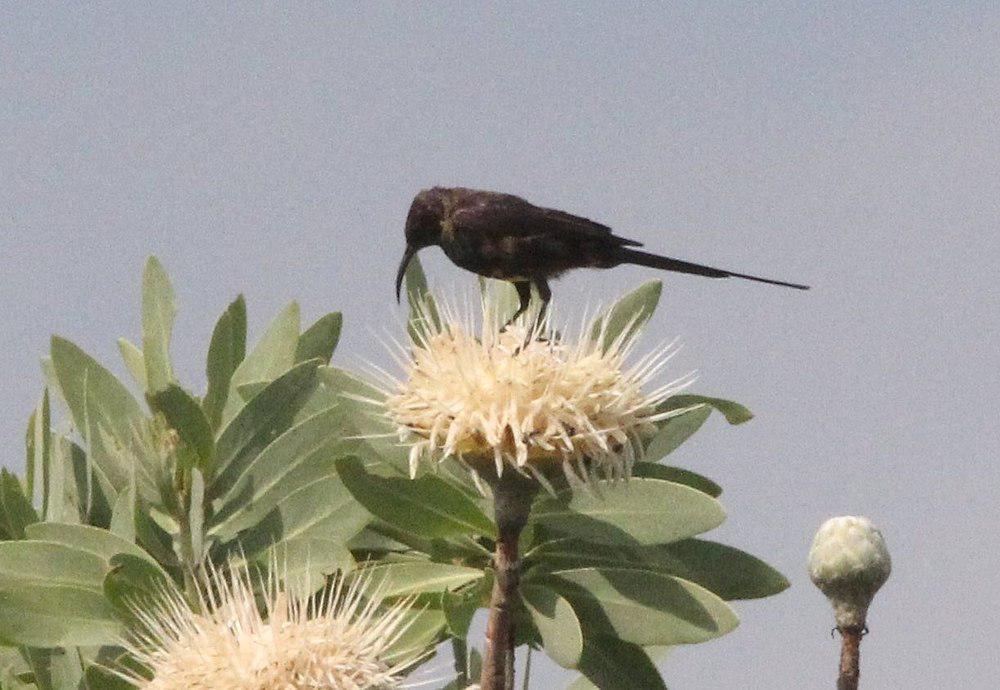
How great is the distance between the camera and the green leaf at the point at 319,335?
3.26 metres

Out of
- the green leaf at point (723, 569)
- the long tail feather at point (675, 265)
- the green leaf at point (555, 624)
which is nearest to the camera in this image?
the green leaf at point (555, 624)

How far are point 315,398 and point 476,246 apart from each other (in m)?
3.71

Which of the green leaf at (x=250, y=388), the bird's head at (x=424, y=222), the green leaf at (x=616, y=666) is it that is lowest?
the green leaf at (x=616, y=666)

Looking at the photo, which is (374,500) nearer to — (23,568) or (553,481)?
(553,481)

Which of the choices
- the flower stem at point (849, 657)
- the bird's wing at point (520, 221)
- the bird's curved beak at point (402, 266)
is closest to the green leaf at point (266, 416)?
the flower stem at point (849, 657)

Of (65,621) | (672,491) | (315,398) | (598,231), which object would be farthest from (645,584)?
(598,231)

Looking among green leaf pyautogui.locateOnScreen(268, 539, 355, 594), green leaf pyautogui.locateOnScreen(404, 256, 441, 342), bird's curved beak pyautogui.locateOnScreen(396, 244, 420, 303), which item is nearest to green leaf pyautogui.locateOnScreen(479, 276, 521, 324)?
green leaf pyautogui.locateOnScreen(404, 256, 441, 342)

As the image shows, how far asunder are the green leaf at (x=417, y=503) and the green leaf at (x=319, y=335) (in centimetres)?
50

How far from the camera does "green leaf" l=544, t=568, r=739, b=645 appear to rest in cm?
270

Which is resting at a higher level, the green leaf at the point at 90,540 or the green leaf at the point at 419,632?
the green leaf at the point at 90,540

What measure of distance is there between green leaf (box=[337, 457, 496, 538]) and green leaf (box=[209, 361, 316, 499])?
261 millimetres

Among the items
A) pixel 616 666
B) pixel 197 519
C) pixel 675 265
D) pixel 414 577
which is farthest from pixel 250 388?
pixel 675 265

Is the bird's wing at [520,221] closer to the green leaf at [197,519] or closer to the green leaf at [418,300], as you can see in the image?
the green leaf at [418,300]

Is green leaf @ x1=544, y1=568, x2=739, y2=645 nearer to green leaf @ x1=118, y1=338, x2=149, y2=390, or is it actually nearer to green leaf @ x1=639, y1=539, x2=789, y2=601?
green leaf @ x1=639, y1=539, x2=789, y2=601
